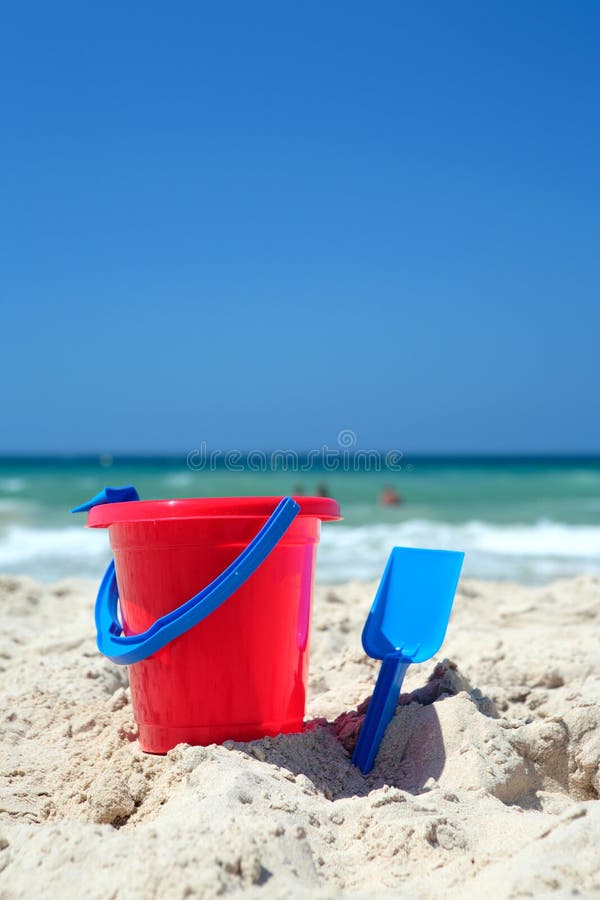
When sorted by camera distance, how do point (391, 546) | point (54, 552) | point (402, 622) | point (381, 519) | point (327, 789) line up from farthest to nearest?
point (381, 519), point (391, 546), point (54, 552), point (402, 622), point (327, 789)

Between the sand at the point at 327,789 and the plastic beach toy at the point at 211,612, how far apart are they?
110 millimetres

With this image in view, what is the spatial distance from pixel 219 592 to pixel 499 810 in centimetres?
72

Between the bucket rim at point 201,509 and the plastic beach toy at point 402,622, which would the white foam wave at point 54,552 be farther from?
the bucket rim at point 201,509

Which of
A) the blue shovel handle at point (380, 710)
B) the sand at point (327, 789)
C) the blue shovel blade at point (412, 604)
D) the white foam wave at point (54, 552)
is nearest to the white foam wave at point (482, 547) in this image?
the white foam wave at point (54, 552)

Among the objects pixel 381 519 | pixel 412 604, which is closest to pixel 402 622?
pixel 412 604

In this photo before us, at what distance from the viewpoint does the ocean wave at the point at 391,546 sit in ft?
20.5

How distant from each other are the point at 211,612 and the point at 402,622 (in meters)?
0.57

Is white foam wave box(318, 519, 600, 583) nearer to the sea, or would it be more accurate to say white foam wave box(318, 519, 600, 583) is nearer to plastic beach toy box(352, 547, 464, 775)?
the sea

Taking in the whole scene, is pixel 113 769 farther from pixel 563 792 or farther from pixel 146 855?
pixel 563 792

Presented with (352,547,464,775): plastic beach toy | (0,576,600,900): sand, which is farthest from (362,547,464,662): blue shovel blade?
(0,576,600,900): sand

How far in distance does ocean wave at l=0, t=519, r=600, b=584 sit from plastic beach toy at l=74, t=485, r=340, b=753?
11.6ft

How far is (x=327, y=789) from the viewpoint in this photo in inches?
75.5

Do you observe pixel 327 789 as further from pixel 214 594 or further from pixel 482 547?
Result: pixel 482 547

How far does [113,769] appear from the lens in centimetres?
198
